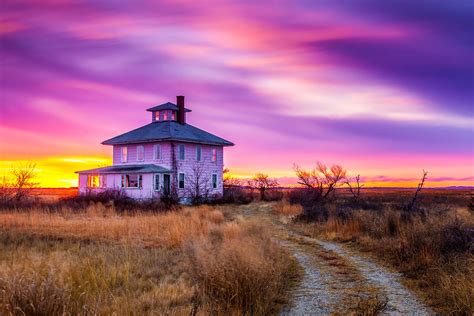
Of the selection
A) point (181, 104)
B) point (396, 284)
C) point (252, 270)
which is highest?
point (181, 104)

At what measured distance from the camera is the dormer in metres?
47.6

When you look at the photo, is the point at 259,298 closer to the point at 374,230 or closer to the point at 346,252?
the point at 346,252

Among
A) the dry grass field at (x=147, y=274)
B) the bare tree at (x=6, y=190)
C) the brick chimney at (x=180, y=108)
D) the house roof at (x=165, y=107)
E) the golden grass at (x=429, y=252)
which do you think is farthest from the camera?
the brick chimney at (x=180, y=108)

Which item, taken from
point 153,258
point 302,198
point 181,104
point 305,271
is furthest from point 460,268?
point 181,104

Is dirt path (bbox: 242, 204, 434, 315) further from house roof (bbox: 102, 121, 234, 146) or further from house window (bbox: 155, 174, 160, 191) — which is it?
house roof (bbox: 102, 121, 234, 146)

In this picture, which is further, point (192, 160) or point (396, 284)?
point (192, 160)

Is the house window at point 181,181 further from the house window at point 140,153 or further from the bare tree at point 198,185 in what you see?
the house window at point 140,153

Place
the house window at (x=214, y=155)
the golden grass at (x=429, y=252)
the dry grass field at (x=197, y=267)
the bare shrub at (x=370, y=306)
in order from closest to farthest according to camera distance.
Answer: the dry grass field at (x=197, y=267) < the bare shrub at (x=370, y=306) < the golden grass at (x=429, y=252) < the house window at (x=214, y=155)

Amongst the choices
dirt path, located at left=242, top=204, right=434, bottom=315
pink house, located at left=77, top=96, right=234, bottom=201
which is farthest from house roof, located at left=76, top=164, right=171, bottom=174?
dirt path, located at left=242, top=204, right=434, bottom=315

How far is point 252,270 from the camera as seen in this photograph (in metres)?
8.03

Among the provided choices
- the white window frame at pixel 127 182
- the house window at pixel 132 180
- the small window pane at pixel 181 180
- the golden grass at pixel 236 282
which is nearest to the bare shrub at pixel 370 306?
the golden grass at pixel 236 282

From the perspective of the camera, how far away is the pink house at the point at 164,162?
42.2 metres

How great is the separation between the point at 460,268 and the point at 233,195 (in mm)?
36655

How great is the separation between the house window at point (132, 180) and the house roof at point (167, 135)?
3479mm
